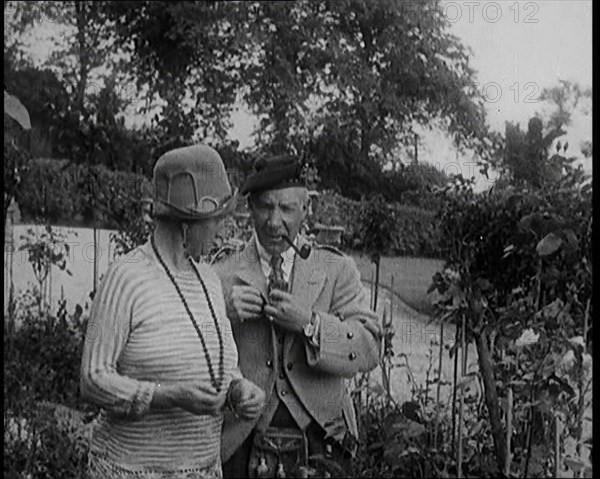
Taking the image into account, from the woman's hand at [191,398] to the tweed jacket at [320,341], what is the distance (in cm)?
7

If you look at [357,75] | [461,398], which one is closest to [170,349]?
[461,398]

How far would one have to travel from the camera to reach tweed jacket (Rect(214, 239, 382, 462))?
2.97 m

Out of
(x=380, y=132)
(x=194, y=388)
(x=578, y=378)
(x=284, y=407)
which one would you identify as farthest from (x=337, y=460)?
(x=380, y=132)

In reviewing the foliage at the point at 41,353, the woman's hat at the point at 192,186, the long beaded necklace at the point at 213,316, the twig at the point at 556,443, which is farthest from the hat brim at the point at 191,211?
the twig at the point at 556,443

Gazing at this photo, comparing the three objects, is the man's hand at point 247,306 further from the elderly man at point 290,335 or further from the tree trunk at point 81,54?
the tree trunk at point 81,54

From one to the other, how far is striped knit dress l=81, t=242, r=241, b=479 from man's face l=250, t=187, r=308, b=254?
0.19 metres

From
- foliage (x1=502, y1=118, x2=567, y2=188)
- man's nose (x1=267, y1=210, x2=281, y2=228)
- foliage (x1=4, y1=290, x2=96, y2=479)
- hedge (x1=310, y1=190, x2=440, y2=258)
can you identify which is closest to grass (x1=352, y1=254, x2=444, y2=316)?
hedge (x1=310, y1=190, x2=440, y2=258)

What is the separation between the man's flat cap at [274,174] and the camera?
3000 millimetres

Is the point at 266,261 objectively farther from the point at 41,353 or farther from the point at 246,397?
the point at 41,353

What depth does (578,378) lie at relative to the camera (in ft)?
10.0

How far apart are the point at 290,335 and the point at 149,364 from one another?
388 mm

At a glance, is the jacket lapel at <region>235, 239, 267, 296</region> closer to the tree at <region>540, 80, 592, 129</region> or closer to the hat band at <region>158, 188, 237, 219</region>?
the hat band at <region>158, 188, 237, 219</region>

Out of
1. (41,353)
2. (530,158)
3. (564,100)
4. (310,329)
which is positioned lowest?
(41,353)

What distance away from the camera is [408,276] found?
3.04 metres
